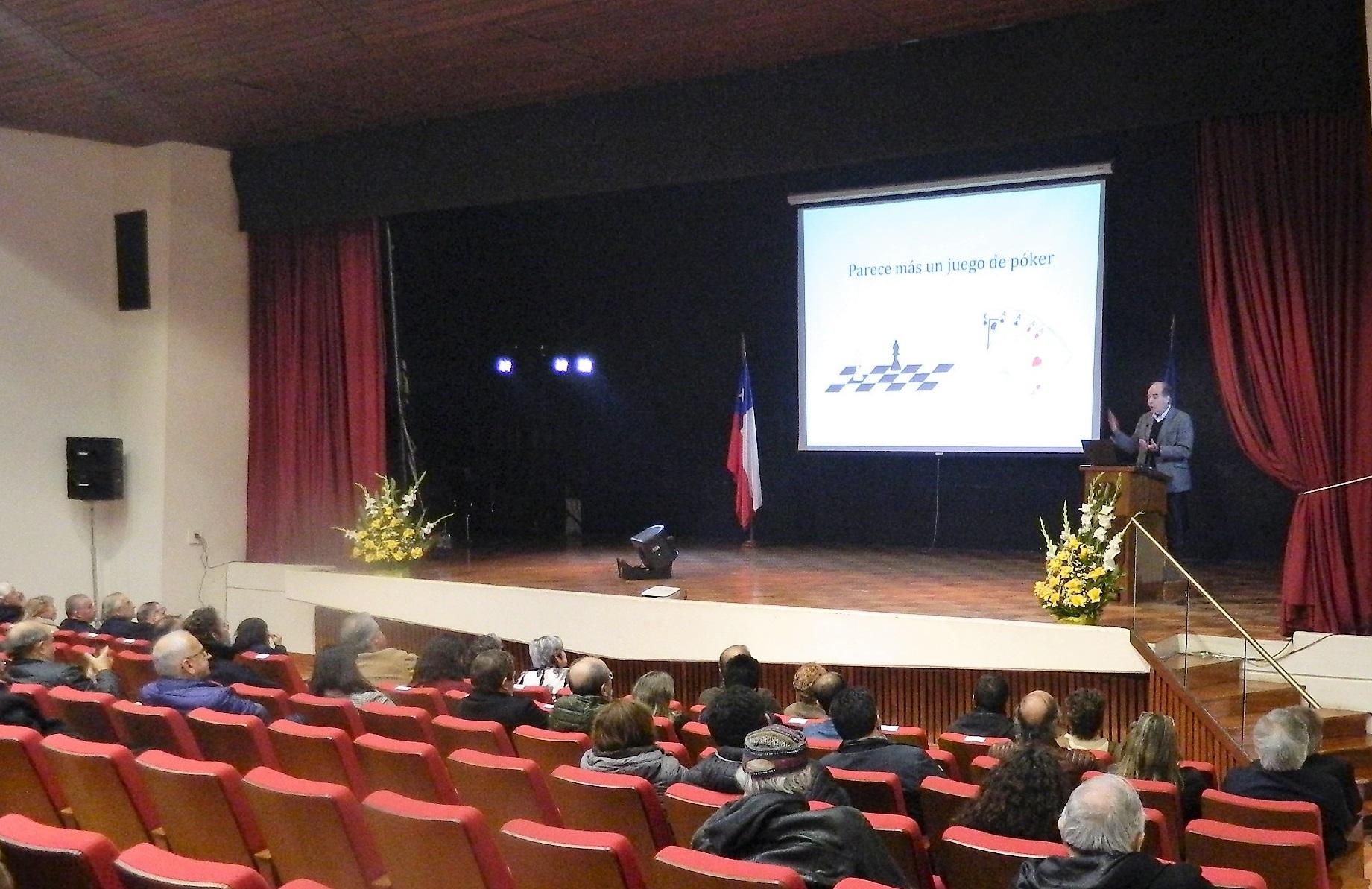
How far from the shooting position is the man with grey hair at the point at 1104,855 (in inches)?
101

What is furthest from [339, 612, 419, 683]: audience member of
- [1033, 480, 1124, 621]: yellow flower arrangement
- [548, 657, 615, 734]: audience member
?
[1033, 480, 1124, 621]: yellow flower arrangement

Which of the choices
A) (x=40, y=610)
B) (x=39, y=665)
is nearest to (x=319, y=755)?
(x=39, y=665)

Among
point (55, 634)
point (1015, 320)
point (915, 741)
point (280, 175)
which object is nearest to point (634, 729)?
point (915, 741)

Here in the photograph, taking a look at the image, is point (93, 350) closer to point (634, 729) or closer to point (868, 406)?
point (868, 406)

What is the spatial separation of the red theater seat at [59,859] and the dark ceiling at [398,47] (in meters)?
6.15

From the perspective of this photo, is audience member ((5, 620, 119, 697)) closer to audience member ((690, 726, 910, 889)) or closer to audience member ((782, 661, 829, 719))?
audience member ((782, 661, 829, 719))

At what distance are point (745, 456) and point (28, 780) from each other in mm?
8048

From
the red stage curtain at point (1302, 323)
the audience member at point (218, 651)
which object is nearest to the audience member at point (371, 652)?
the audience member at point (218, 651)

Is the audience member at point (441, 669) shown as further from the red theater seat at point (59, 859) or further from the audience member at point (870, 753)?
the red theater seat at point (59, 859)

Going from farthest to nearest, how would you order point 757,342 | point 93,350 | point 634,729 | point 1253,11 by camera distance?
point 757,342, point 93,350, point 1253,11, point 634,729

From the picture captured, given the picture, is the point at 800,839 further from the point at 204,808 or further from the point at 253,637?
the point at 253,637

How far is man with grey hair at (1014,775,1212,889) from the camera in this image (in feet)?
8.41

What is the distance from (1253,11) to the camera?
23.6ft

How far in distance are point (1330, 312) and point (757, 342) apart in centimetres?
564
